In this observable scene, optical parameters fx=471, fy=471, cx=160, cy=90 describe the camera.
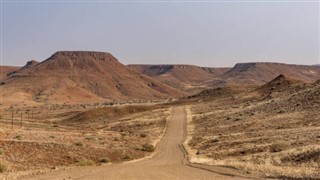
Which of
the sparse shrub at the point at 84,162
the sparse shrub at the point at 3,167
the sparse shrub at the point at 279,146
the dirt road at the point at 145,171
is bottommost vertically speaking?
the dirt road at the point at 145,171

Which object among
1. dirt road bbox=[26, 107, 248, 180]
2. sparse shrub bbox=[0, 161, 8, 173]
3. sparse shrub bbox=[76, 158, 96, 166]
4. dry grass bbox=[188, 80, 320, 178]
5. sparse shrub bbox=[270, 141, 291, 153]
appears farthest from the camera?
sparse shrub bbox=[270, 141, 291, 153]

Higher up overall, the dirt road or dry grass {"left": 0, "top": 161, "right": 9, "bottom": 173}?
dry grass {"left": 0, "top": 161, "right": 9, "bottom": 173}

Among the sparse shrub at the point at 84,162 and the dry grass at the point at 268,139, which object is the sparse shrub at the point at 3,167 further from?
the dry grass at the point at 268,139

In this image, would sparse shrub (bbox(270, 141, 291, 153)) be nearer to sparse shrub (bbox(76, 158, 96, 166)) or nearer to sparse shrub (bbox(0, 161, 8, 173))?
sparse shrub (bbox(76, 158, 96, 166))

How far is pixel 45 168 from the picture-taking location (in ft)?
89.4

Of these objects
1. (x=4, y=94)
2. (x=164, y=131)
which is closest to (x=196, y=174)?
(x=164, y=131)

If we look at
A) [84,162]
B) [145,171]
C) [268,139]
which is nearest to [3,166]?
[84,162]

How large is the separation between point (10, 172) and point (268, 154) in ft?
53.5

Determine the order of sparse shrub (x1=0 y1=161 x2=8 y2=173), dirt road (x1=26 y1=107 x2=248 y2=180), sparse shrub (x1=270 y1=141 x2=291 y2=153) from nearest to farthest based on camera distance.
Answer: dirt road (x1=26 y1=107 x2=248 y2=180) < sparse shrub (x1=0 y1=161 x2=8 y2=173) < sparse shrub (x1=270 y1=141 x2=291 y2=153)

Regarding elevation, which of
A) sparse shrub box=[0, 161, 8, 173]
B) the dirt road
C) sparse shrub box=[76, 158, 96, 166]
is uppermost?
sparse shrub box=[0, 161, 8, 173]

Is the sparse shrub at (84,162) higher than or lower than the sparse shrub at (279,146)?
lower

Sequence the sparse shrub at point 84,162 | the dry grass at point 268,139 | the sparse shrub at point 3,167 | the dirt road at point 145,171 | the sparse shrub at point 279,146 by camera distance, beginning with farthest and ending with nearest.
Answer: the sparse shrub at point 279,146
the sparse shrub at point 84,162
the dry grass at point 268,139
the sparse shrub at point 3,167
the dirt road at point 145,171

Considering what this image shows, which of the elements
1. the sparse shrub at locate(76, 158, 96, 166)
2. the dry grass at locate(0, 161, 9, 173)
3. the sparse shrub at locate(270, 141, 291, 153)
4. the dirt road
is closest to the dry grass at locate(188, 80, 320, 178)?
the sparse shrub at locate(270, 141, 291, 153)

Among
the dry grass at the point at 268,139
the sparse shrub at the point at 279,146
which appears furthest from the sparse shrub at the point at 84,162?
the sparse shrub at the point at 279,146
